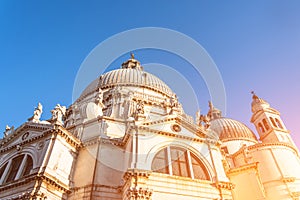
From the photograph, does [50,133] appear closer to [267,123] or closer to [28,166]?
[28,166]

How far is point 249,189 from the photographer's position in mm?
21688

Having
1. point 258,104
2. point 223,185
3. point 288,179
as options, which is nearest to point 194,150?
point 223,185

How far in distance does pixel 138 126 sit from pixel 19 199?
9917 mm

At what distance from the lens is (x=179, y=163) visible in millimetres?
19094

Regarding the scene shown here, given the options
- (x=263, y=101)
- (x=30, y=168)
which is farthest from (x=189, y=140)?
(x=263, y=101)

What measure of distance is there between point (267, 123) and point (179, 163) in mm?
26321

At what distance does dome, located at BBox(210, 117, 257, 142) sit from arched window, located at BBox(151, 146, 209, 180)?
72.1 feet

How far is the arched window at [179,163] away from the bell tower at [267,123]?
2272 centimetres

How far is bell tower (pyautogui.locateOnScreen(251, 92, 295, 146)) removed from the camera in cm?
3747

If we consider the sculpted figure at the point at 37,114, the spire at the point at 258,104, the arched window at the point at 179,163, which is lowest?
the arched window at the point at 179,163

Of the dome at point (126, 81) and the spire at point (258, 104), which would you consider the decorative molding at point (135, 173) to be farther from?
the spire at point (258, 104)

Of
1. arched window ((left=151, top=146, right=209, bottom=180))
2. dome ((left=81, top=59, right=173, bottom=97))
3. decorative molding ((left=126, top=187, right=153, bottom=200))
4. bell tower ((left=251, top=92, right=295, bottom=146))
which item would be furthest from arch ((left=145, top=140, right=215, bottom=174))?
bell tower ((left=251, top=92, right=295, bottom=146))

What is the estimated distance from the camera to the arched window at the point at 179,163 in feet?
60.1

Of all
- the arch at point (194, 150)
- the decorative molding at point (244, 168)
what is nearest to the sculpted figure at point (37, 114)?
the arch at point (194, 150)
